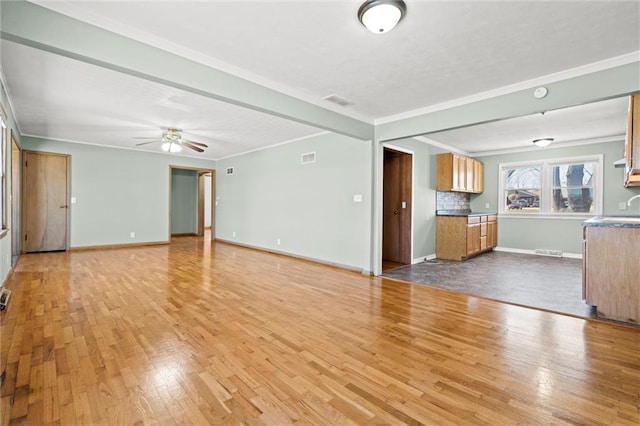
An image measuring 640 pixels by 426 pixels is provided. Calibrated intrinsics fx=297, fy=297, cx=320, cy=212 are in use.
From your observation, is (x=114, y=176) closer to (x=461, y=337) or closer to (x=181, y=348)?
(x=181, y=348)

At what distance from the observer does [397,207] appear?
6.07 metres

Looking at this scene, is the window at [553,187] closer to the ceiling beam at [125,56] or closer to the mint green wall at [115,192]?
the ceiling beam at [125,56]

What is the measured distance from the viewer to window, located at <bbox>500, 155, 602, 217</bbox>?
20.9 feet

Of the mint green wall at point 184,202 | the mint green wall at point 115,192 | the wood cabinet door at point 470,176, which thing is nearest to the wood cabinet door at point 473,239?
the wood cabinet door at point 470,176

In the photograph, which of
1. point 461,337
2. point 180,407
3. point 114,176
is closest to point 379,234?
point 461,337

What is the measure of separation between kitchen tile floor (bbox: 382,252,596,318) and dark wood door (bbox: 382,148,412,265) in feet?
1.72

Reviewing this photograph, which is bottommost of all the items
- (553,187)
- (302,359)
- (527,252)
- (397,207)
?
(302,359)

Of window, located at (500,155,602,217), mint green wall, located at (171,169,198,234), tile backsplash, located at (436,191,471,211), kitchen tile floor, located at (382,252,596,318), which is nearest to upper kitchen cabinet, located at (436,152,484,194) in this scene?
tile backsplash, located at (436,191,471,211)

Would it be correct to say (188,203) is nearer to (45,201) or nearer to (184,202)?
(184,202)

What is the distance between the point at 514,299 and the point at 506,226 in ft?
15.2

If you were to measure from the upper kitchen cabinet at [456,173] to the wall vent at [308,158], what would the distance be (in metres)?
2.76

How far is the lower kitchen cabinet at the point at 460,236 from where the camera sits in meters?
6.10

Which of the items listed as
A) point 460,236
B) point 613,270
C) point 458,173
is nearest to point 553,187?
point 458,173

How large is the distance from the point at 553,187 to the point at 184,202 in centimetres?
1048
